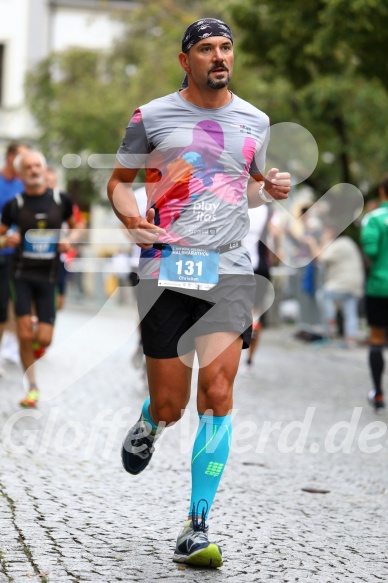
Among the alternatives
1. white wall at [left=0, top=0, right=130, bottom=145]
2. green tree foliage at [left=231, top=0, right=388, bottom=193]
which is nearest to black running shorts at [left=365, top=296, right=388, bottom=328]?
green tree foliage at [left=231, top=0, right=388, bottom=193]

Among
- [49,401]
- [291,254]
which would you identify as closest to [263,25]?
[291,254]

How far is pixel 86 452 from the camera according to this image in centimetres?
767

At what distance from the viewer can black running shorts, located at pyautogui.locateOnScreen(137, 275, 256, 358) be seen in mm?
5109

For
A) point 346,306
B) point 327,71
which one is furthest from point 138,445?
point 346,306

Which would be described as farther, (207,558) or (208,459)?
(208,459)

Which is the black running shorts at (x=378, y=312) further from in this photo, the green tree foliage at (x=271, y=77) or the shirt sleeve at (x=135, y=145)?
the shirt sleeve at (x=135, y=145)

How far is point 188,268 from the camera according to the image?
5.05 meters

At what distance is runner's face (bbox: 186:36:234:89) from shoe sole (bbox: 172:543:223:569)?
1.83 m

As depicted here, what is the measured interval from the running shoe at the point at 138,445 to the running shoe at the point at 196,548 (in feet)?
1.80

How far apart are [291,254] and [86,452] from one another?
13246mm

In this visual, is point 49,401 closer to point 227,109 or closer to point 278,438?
point 278,438

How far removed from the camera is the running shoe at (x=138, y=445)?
17.8ft

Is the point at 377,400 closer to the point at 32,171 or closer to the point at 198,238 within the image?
the point at 32,171

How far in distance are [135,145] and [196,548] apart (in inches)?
64.6
